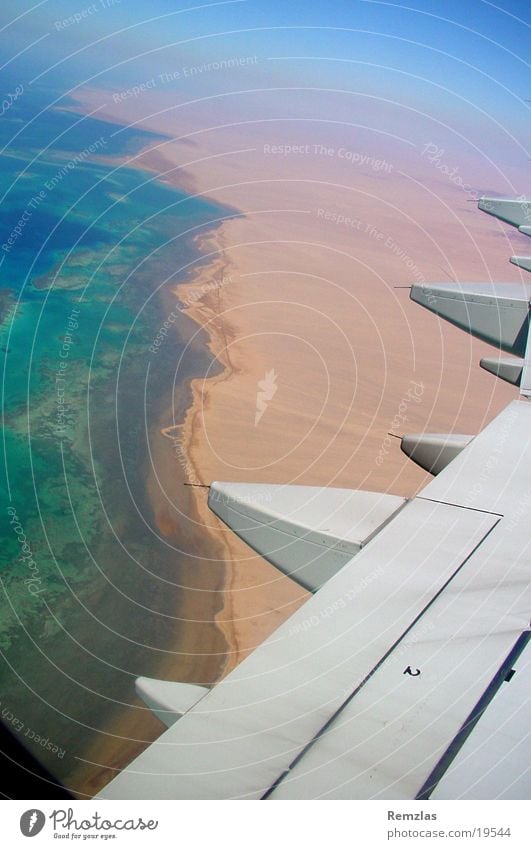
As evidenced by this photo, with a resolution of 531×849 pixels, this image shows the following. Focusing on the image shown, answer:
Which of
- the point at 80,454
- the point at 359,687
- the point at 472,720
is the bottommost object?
the point at 472,720

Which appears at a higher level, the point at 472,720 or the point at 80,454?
the point at 80,454

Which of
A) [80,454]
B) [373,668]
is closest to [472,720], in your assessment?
[373,668]

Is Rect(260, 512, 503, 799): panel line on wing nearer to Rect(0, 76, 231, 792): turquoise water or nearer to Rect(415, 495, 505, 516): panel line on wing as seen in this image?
Rect(415, 495, 505, 516): panel line on wing

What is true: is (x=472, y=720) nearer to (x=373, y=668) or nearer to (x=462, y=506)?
(x=373, y=668)

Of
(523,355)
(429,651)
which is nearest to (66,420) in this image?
(523,355)

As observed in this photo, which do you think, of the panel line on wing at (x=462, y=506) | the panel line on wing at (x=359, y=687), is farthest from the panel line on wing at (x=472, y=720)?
the panel line on wing at (x=462, y=506)

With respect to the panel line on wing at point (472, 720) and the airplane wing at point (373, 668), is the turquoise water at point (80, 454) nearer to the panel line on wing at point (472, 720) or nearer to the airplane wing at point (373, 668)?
the airplane wing at point (373, 668)
